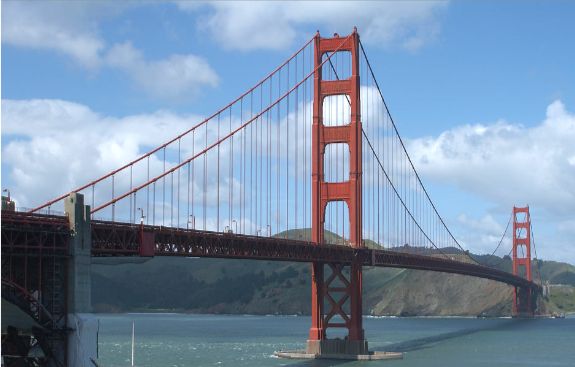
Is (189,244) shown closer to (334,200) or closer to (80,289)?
(80,289)

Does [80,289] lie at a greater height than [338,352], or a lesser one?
greater

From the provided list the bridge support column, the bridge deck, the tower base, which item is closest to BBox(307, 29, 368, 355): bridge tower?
the tower base

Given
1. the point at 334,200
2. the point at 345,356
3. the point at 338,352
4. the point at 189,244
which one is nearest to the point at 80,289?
the point at 189,244

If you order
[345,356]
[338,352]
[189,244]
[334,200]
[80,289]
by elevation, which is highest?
[334,200]

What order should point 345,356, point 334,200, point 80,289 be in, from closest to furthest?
1. point 80,289
2. point 345,356
3. point 334,200

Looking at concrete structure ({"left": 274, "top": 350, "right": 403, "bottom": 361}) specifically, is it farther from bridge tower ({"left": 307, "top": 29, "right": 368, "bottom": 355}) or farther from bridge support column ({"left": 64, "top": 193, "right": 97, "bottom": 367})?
bridge support column ({"left": 64, "top": 193, "right": 97, "bottom": 367})

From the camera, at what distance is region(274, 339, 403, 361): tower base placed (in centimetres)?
7700

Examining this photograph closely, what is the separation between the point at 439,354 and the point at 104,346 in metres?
35.2

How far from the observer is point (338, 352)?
77812 millimetres

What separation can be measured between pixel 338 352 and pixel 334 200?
1230 centimetres

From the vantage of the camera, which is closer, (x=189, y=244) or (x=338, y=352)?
(x=189, y=244)

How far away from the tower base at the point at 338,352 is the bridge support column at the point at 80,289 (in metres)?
34.9

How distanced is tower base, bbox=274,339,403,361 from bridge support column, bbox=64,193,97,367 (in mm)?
34907

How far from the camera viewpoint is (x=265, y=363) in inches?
2921
